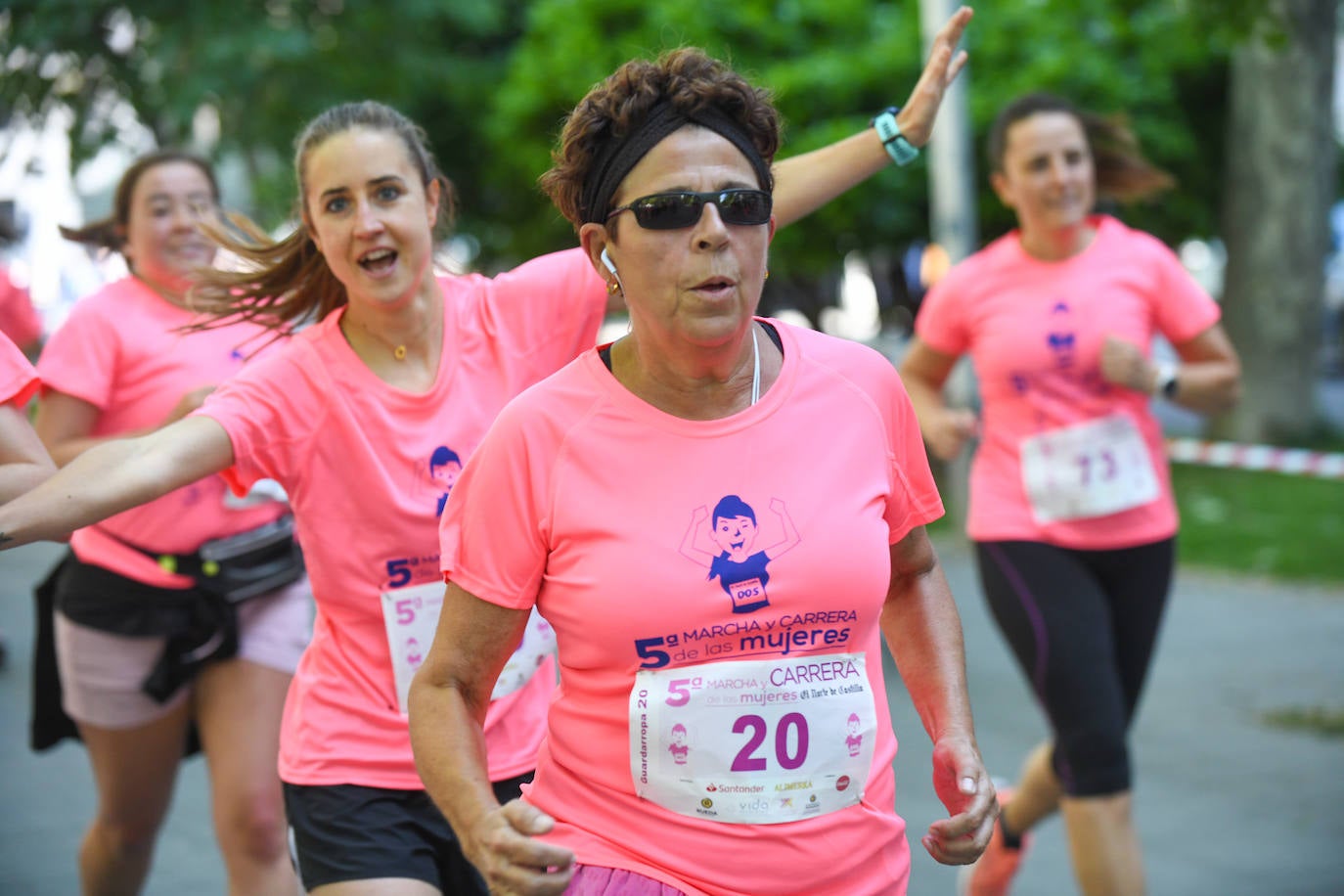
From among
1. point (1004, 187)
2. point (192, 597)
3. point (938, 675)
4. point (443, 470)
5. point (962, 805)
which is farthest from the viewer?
point (1004, 187)

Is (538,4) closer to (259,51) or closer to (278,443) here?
(259,51)

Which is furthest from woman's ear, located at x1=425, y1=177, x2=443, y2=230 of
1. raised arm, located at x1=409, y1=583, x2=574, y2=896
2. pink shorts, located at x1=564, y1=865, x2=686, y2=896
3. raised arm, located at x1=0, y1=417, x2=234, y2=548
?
pink shorts, located at x1=564, y1=865, x2=686, y2=896

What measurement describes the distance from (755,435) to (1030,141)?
2.82 meters

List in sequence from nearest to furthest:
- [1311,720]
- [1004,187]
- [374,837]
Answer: [374,837] → [1004,187] → [1311,720]

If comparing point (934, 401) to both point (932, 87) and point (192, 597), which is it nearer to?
point (932, 87)

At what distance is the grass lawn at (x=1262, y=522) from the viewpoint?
1021cm

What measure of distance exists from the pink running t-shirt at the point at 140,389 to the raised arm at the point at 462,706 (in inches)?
80.9

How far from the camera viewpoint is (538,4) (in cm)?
1498

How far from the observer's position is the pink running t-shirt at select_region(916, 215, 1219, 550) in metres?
4.71

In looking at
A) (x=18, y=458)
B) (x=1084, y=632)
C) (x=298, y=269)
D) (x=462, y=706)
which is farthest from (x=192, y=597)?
(x=1084, y=632)

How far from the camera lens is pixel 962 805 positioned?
8.14 ft

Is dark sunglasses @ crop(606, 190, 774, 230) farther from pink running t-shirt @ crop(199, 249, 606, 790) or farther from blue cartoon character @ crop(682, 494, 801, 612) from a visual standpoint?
pink running t-shirt @ crop(199, 249, 606, 790)

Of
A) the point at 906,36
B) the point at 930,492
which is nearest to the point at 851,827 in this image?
the point at 930,492

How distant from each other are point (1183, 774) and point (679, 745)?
437cm
